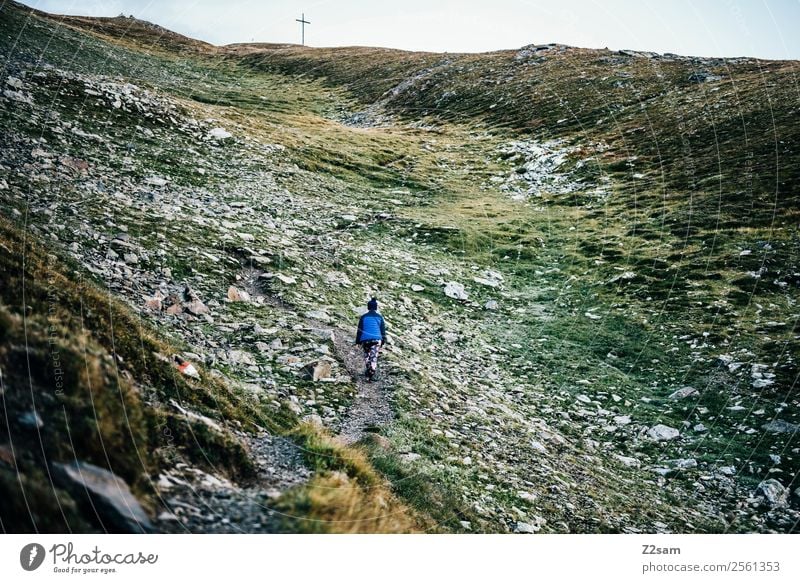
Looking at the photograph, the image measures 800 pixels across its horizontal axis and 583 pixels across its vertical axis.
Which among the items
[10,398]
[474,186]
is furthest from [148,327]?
[474,186]

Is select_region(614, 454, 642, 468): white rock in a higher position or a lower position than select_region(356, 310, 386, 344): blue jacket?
lower

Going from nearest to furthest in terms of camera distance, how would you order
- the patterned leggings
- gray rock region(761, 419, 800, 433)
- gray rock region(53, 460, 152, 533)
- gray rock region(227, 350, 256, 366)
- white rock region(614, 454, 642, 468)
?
gray rock region(53, 460, 152, 533), gray rock region(227, 350, 256, 366), white rock region(614, 454, 642, 468), gray rock region(761, 419, 800, 433), the patterned leggings

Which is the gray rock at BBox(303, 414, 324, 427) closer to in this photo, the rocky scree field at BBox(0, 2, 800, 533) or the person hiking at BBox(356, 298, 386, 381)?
the rocky scree field at BBox(0, 2, 800, 533)

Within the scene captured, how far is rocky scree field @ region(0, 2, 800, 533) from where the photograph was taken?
17.1 feet

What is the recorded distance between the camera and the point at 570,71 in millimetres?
44375

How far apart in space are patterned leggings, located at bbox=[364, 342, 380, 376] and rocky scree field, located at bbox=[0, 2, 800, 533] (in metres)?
0.40

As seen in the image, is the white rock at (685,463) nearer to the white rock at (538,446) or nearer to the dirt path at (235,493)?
the white rock at (538,446)

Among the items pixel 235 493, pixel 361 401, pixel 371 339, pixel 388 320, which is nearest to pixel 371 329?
pixel 371 339

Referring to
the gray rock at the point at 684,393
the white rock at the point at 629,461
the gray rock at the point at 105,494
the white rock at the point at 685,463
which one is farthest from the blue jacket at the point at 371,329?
the gray rock at the point at 684,393

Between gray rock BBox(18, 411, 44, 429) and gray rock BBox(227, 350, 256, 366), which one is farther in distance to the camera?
gray rock BBox(227, 350, 256, 366)

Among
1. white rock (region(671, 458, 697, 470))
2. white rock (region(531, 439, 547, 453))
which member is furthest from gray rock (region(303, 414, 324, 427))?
white rock (region(671, 458, 697, 470))

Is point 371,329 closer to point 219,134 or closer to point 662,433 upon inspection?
point 662,433

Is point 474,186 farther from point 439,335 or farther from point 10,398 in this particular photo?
point 10,398

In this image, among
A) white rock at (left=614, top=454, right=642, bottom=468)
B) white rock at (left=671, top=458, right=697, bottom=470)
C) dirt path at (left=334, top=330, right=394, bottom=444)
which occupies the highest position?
dirt path at (left=334, top=330, right=394, bottom=444)
